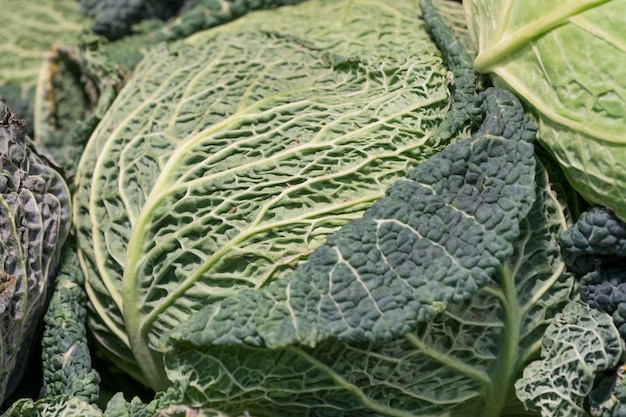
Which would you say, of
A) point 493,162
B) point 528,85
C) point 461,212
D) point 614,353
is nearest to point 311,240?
point 461,212

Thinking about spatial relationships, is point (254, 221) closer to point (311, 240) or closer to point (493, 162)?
point (311, 240)

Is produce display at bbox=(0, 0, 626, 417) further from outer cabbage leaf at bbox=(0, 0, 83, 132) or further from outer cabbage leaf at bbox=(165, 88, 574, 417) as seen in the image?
outer cabbage leaf at bbox=(0, 0, 83, 132)

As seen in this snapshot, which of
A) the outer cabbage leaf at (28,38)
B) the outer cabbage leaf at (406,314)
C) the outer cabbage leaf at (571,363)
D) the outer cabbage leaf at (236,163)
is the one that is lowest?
the outer cabbage leaf at (571,363)

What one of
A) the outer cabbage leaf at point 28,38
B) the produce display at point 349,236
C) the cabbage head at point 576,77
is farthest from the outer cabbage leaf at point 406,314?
the outer cabbage leaf at point 28,38

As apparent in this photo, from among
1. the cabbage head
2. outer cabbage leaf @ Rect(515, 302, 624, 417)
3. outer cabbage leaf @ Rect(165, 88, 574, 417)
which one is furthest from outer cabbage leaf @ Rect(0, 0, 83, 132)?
outer cabbage leaf @ Rect(515, 302, 624, 417)

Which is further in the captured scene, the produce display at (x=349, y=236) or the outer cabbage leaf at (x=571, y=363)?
the outer cabbage leaf at (x=571, y=363)

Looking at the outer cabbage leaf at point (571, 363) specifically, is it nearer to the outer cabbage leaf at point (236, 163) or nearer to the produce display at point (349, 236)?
the produce display at point (349, 236)
